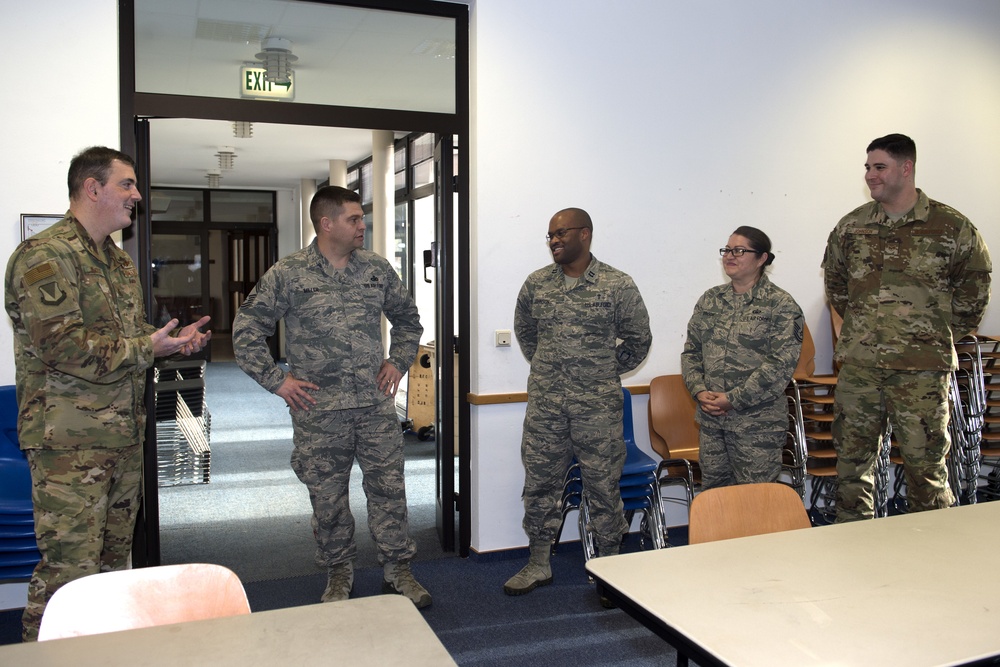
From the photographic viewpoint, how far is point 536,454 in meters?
3.72

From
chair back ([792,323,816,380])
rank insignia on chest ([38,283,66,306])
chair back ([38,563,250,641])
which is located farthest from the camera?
chair back ([792,323,816,380])

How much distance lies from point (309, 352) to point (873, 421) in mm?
2438

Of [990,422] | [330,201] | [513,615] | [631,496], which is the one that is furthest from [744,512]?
[990,422]

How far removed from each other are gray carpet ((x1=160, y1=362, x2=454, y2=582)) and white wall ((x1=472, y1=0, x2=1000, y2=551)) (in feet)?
3.09

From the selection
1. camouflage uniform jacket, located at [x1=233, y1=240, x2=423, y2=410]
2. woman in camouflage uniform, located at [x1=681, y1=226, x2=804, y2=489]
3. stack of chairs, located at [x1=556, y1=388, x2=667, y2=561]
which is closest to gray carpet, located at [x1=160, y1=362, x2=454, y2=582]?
stack of chairs, located at [x1=556, y1=388, x2=667, y2=561]

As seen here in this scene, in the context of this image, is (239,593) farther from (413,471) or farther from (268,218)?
(268,218)

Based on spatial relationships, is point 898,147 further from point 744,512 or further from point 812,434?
point 744,512

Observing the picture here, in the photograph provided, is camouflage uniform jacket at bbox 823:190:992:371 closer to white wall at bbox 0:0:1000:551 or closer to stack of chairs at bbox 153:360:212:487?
white wall at bbox 0:0:1000:551

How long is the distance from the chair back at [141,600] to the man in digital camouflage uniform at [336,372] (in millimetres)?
1722

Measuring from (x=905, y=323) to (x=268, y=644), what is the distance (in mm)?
3007

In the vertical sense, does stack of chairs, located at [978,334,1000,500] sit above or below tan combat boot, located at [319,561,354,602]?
above

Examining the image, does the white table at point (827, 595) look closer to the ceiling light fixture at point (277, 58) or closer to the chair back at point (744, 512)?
the chair back at point (744, 512)

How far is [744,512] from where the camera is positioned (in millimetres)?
2301

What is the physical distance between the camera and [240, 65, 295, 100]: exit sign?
3861 mm
